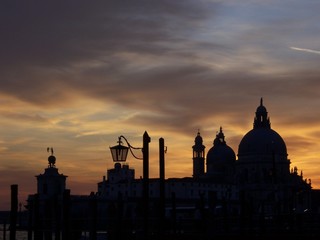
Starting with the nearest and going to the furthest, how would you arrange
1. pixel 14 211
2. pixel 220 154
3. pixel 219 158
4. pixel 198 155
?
pixel 14 211 < pixel 219 158 < pixel 220 154 < pixel 198 155

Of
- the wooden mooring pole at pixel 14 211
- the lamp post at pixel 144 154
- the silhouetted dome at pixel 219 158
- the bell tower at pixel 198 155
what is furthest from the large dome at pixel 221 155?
the lamp post at pixel 144 154

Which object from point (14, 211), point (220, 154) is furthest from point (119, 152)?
point (220, 154)

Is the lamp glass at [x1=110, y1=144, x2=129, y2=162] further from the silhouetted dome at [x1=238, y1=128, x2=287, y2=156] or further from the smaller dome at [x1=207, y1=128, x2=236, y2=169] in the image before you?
the smaller dome at [x1=207, y1=128, x2=236, y2=169]

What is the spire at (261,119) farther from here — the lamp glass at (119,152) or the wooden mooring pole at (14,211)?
the lamp glass at (119,152)

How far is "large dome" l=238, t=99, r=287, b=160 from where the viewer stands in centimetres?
13425

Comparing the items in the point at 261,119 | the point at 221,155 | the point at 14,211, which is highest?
the point at 261,119

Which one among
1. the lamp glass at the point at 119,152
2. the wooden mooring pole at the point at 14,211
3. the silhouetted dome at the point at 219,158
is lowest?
the wooden mooring pole at the point at 14,211

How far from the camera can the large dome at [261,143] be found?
13425cm

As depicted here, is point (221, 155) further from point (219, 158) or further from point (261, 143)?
point (261, 143)

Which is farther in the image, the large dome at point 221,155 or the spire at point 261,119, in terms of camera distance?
the large dome at point 221,155

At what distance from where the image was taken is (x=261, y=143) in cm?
13438

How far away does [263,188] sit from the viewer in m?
132

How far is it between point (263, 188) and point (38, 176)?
32.8 meters

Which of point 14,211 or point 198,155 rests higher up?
point 198,155
